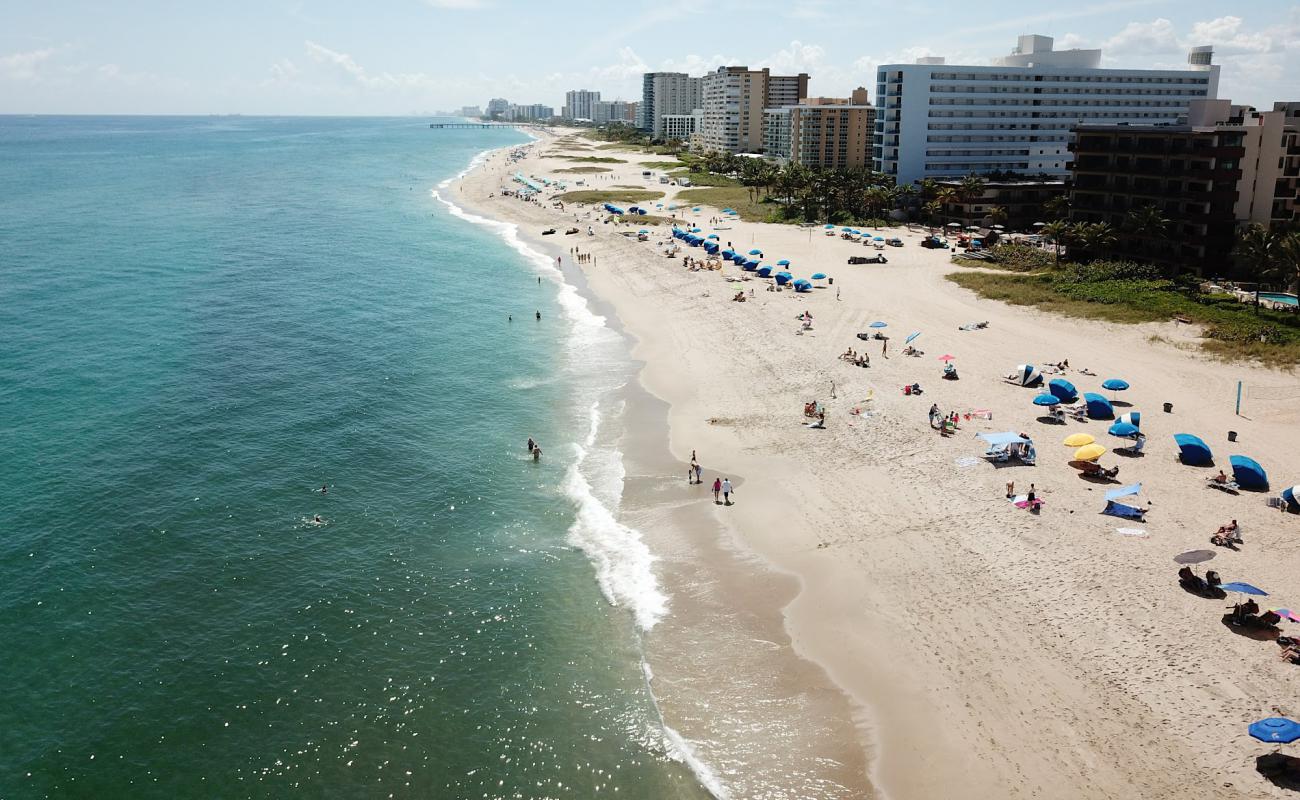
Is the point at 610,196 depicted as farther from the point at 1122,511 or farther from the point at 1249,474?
the point at 1122,511

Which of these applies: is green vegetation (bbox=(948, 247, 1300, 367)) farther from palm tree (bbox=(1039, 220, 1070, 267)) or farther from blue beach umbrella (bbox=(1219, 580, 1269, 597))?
blue beach umbrella (bbox=(1219, 580, 1269, 597))

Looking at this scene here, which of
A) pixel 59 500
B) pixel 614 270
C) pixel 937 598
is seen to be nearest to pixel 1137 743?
pixel 937 598

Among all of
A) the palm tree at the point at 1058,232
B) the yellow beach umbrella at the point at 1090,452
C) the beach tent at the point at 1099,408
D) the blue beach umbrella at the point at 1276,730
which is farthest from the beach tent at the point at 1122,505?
the palm tree at the point at 1058,232

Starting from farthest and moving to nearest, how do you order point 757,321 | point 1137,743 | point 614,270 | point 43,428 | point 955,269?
point 614,270 < point 955,269 < point 757,321 < point 43,428 < point 1137,743

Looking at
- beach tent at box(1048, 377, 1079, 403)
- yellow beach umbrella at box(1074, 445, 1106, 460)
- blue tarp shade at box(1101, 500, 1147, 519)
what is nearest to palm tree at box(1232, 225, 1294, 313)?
beach tent at box(1048, 377, 1079, 403)

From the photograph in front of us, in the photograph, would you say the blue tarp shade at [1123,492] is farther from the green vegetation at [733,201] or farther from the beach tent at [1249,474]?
the green vegetation at [733,201]

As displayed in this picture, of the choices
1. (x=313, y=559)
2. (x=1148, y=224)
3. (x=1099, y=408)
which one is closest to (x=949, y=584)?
(x=1099, y=408)

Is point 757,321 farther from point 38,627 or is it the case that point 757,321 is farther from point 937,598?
point 38,627
